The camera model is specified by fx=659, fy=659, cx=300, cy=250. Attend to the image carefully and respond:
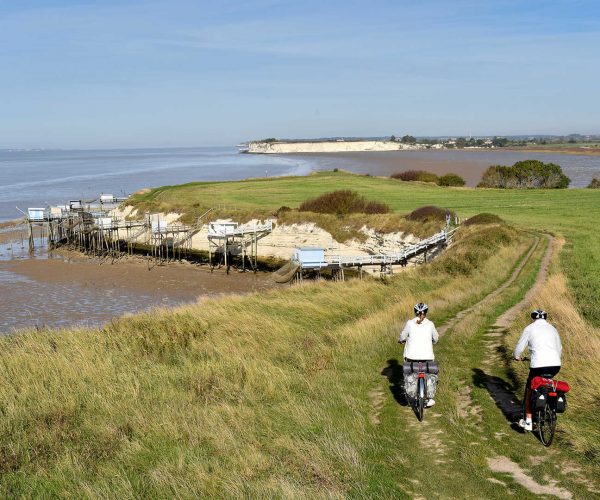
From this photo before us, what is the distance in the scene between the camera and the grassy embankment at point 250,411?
861 cm

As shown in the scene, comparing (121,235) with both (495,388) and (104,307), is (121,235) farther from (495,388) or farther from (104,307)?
(495,388)

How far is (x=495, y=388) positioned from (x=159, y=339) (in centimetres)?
887


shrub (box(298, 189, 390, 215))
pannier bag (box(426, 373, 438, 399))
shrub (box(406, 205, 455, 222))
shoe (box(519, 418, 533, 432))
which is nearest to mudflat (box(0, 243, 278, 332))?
shrub (box(298, 189, 390, 215))

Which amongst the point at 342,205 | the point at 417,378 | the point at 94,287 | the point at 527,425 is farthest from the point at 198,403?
the point at 342,205

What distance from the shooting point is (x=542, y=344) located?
31.8ft

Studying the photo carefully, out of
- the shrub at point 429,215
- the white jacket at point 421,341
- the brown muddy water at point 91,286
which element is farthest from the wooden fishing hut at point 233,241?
the white jacket at point 421,341

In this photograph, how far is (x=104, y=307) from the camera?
3350cm

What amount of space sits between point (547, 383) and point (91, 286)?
3461cm

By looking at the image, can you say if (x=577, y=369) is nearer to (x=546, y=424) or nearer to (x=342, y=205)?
(x=546, y=424)

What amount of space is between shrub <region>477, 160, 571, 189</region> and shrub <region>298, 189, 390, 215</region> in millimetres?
31234

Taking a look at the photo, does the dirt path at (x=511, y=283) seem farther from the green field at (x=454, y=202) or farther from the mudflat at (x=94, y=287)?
the mudflat at (x=94, y=287)

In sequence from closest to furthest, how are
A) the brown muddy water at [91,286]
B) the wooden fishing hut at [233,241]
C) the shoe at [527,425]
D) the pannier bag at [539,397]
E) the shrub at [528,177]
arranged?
the pannier bag at [539,397] → the shoe at [527,425] → the brown muddy water at [91,286] → the wooden fishing hut at [233,241] → the shrub at [528,177]

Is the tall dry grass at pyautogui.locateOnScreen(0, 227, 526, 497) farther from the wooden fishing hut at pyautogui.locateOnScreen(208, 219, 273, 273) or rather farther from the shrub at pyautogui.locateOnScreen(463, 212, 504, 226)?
the wooden fishing hut at pyautogui.locateOnScreen(208, 219, 273, 273)

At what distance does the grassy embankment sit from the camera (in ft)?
28.2
